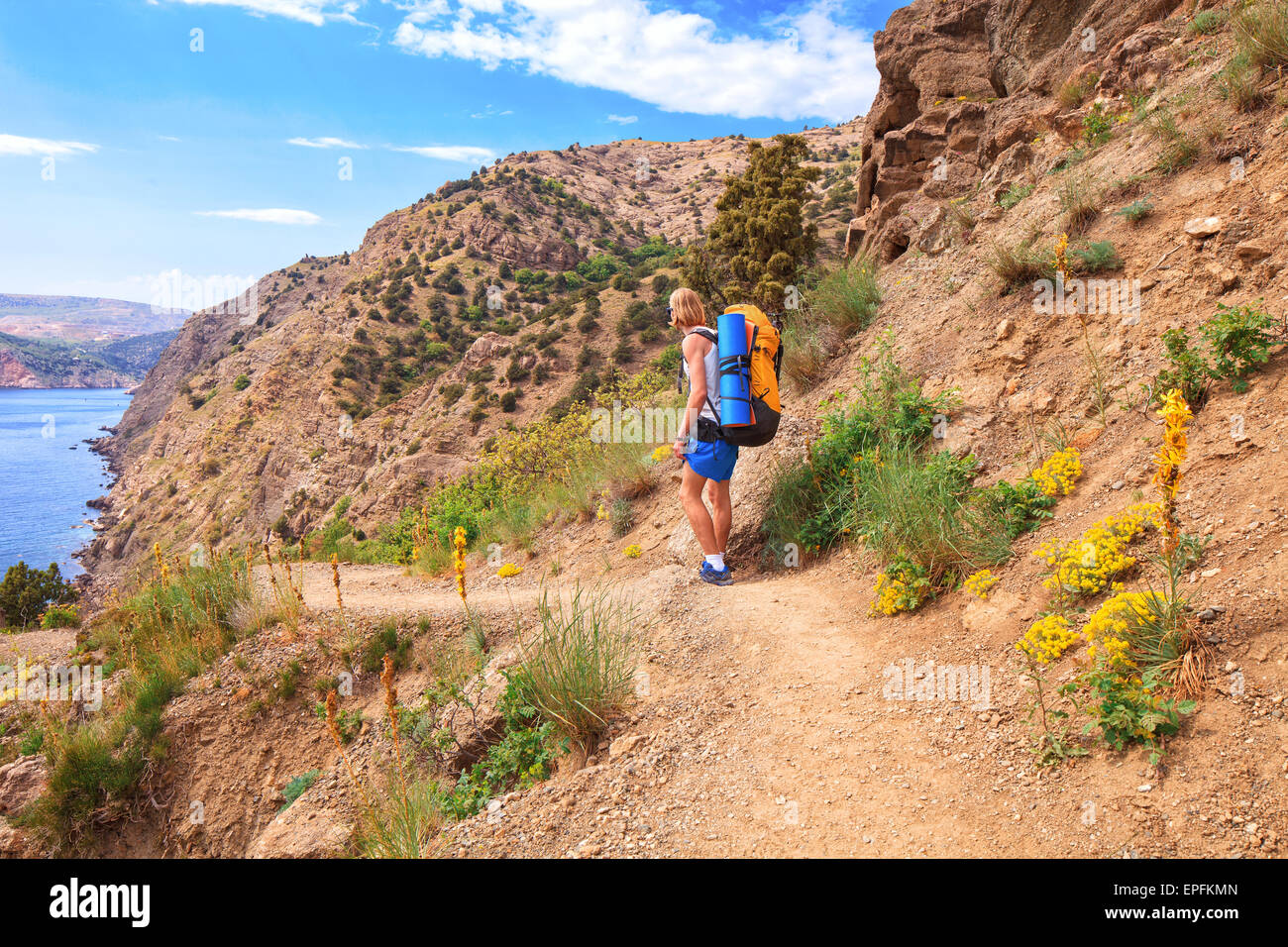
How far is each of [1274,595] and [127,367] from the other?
25612 centimetres

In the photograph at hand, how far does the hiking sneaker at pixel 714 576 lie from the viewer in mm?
4895

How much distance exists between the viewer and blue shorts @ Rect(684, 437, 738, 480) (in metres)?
4.75

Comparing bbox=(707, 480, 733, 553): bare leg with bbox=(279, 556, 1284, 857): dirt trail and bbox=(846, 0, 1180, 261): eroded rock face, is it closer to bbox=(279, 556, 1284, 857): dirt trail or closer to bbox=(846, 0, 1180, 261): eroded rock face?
bbox=(279, 556, 1284, 857): dirt trail

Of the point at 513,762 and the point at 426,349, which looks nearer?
the point at 513,762

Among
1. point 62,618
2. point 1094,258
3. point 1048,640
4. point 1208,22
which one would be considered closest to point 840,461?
point 1094,258

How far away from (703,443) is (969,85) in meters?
9.83

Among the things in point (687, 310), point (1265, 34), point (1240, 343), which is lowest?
point (1240, 343)

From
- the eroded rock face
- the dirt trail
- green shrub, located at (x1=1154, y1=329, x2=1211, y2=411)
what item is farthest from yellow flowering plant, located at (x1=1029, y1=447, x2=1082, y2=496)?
the eroded rock face

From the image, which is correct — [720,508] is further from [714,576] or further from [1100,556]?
[1100,556]

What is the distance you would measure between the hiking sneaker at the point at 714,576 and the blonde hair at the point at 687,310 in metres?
1.85

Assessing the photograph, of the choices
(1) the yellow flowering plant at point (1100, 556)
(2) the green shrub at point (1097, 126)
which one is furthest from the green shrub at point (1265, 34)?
A: (1) the yellow flowering plant at point (1100, 556)

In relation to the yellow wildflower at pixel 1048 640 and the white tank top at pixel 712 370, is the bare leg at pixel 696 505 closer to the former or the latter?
the white tank top at pixel 712 370

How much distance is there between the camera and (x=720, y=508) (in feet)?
16.3
